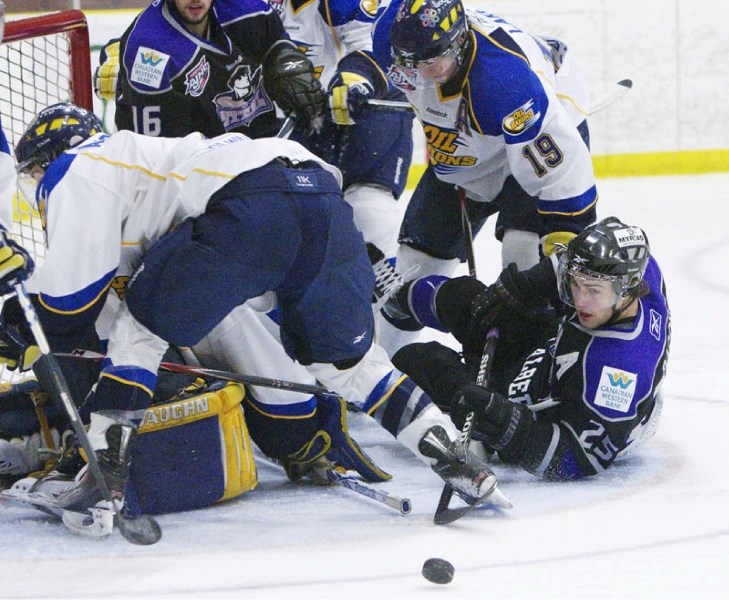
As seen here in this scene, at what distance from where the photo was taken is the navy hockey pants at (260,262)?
243 cm

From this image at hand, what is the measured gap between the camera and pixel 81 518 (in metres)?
2.45

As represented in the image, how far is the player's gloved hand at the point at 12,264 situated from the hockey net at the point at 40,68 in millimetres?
1141

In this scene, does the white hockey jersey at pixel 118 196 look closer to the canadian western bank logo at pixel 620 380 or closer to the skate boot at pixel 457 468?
the skate boot at pixel 457 468

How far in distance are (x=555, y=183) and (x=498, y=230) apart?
0.40m

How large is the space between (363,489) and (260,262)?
545mm

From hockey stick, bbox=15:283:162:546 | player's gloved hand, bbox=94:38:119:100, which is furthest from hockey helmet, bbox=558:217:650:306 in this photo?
player's gloved hand, bbox=94:38:119:100

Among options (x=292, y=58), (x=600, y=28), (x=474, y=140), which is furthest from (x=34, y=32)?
(x=600, y=28)

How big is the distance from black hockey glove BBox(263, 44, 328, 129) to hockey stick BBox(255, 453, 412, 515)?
922 mm

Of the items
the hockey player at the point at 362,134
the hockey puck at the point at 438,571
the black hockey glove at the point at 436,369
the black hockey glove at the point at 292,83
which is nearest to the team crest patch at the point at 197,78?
the black hockey glove at the point at 292,83

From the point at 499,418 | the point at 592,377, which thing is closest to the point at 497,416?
the point at 499,418

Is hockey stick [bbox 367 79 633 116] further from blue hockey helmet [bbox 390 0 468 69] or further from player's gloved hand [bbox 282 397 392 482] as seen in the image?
player's gloved hand [bbox 282 397 392 482]

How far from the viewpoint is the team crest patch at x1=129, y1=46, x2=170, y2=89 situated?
3297 millimetres

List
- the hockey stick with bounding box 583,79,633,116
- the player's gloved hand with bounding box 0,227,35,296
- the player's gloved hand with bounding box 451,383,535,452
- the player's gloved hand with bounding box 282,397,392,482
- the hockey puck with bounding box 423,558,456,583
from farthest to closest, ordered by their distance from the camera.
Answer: the hockey stick with bounding box 583,79,633,116
the player's gloved hand with bounding box 282,397,392,482
the player's gloved hand with bounding box 451,383,535,452
the player's gloved hand with bounding box 0,227,35,296
the hockey puck with bounding box 423,558,456,583

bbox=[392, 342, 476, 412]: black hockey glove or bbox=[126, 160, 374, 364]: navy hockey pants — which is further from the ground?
bbox=[126, 160, 374, 364]: navy hockey pants
